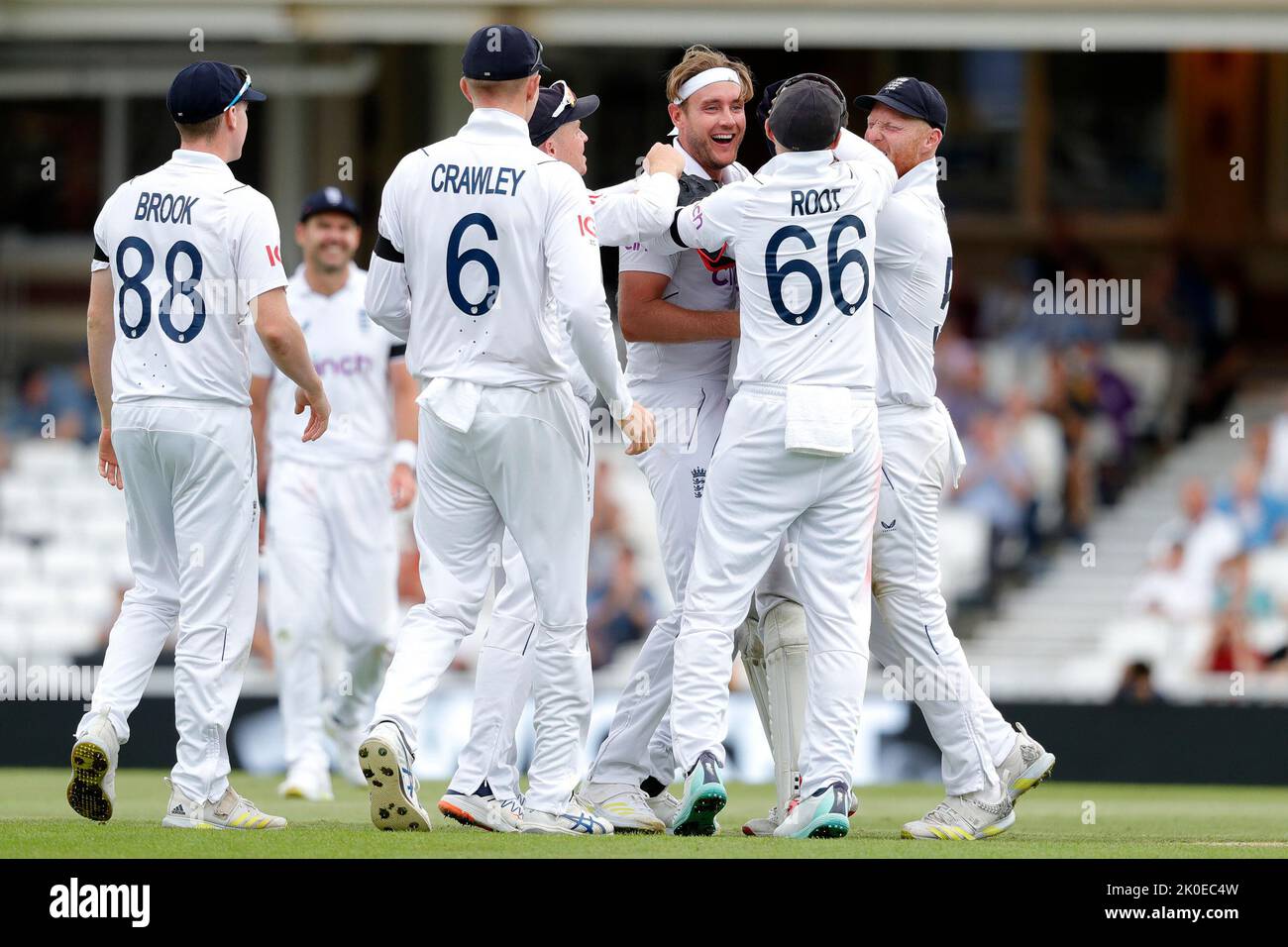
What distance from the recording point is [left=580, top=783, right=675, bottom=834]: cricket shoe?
731cm

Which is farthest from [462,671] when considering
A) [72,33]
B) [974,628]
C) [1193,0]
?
[1193,0]

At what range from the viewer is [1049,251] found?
67.4 feet

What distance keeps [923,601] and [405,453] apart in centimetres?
361

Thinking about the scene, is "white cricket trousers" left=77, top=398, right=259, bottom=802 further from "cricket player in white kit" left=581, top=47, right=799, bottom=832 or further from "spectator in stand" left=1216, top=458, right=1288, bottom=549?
Result: "spectator in stand" left=1216, top=458, right=1288, bottom=549

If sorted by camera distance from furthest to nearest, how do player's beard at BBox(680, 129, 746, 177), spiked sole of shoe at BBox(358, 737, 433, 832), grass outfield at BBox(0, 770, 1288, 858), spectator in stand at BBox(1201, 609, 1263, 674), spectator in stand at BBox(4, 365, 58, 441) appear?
spectator in stand at BBox(4, 365, 58, 441) → spectator in stand at BBox(1201, 609, 1263, 674) → player's beard at BBox(680, 129, 746, 177) → spiked sole of shoe at BBox(358, 737, 433, 832) → grass outfield at BBox(0, 770, 1288, 858)

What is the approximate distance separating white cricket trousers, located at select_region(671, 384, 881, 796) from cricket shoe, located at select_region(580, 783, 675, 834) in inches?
23.7

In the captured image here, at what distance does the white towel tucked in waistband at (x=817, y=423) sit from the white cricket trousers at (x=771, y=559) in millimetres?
48

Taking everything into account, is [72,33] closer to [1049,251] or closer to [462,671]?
[462,671]

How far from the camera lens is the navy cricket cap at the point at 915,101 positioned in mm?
7375

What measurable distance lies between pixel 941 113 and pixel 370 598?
13.6 feet

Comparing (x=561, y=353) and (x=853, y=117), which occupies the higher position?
(x=853, y=117)

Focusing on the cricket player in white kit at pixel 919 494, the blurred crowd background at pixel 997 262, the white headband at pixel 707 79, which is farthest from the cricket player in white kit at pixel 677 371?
the blurred crowd background at pixel 997 262

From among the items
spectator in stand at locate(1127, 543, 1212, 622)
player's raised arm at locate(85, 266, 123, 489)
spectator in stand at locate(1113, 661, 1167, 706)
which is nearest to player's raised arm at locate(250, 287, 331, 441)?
player's raised arm at locate(85, 266, 123, 489)
